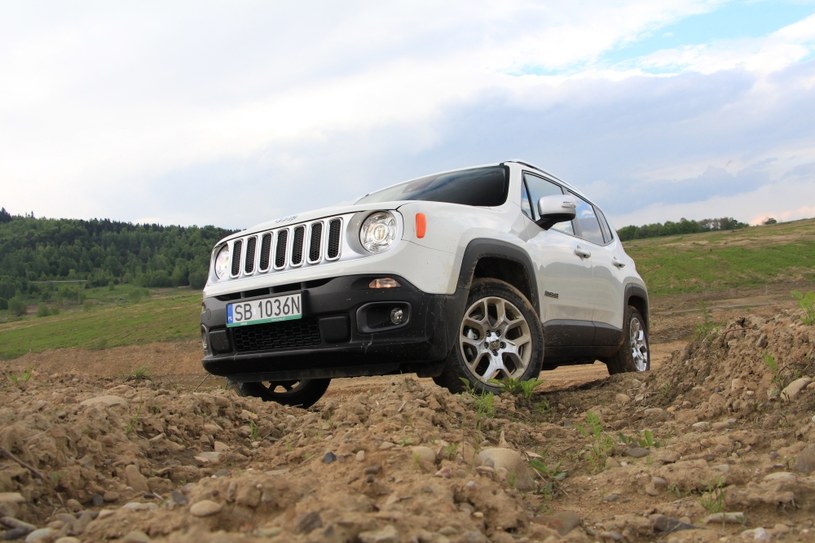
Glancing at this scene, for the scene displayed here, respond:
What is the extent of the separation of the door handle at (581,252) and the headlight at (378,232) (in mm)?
2247

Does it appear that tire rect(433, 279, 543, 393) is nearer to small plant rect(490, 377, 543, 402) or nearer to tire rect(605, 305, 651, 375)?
small plant rect(490, 377, 543, 402)

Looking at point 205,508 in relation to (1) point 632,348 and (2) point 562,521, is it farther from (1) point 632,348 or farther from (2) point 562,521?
(1) point 632,348

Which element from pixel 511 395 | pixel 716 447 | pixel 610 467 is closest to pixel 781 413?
pixel 716 447

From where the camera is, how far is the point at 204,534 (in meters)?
1.69

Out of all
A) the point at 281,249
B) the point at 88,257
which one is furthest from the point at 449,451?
the point at 88,257

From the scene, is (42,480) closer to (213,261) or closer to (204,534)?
(204,534)

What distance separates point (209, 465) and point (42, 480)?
2.47ft

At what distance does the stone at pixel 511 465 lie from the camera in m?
2.67

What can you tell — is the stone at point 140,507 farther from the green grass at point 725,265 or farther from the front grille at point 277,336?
the green grass at point 725,265

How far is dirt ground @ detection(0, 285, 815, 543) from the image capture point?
195 centimetres

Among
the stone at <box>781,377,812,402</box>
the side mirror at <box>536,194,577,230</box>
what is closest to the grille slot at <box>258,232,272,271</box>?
the side mirror at <box>536,194,577,230</box>

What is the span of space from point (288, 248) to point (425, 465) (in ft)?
8.10

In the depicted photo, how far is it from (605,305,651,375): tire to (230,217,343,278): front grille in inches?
140

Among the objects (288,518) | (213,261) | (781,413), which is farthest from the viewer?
(213,261)
